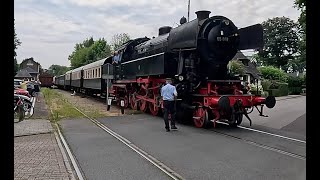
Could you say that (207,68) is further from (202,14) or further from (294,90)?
(294,90)

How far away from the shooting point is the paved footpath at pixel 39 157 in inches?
235

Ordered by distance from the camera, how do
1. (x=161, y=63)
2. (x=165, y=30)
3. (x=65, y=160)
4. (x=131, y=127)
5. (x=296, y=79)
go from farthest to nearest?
(x=296, y=79), (x=165, y=30), (x=161, y=63), (x=131, y=127), (x=65, y=160)

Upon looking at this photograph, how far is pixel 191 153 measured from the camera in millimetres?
7738

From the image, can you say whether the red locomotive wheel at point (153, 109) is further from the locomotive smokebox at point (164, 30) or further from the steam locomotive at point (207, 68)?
the locomotive smokebox at point (164, 30)

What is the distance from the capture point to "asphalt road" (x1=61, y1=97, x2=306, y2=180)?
605 cm

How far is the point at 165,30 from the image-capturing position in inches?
669

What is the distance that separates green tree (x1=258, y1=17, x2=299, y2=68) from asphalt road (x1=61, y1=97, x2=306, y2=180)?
229ft

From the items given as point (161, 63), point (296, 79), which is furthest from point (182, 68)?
point (296, 79)

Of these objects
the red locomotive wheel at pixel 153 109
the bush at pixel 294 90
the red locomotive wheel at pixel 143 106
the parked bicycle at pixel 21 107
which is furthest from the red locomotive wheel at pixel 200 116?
the bush at pixel 294 90

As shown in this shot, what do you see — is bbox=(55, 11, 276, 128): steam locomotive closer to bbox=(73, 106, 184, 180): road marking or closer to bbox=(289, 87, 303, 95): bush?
bbox=(73, 106, 184, 180): road marking
